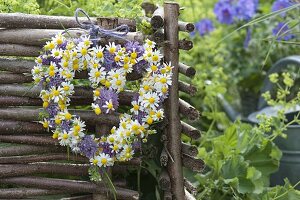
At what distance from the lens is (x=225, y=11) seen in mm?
2812

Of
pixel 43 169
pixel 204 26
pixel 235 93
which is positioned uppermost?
pixel 204 26

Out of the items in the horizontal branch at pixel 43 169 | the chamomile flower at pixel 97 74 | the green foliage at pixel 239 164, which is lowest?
the green foliage at pixel 239 164

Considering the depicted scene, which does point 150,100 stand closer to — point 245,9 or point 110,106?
point 110,106

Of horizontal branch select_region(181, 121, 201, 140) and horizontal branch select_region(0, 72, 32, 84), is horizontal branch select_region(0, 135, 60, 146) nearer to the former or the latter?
horizontal branch select_region(0, 72, 32, 84)

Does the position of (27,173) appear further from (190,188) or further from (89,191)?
(190,188)

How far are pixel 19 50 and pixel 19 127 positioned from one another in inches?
6.6

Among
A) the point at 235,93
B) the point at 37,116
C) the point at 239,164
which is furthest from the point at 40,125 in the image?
the point at 235,93

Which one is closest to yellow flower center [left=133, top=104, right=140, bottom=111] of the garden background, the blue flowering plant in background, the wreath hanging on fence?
the wreath hanging on fence

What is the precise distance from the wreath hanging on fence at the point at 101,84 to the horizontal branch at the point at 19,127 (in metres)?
0.06

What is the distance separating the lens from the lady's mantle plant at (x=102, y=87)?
4.17 ft

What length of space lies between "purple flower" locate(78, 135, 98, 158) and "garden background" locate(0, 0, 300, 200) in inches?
11.5

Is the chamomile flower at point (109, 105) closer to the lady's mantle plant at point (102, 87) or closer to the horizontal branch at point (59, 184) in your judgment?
the lady's mantle plant at point (102, 87)

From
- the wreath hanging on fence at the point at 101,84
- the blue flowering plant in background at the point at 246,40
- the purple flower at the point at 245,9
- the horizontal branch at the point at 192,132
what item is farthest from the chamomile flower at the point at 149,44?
the purple flower at the point at 245,9

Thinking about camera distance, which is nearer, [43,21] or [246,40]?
[43,21]
